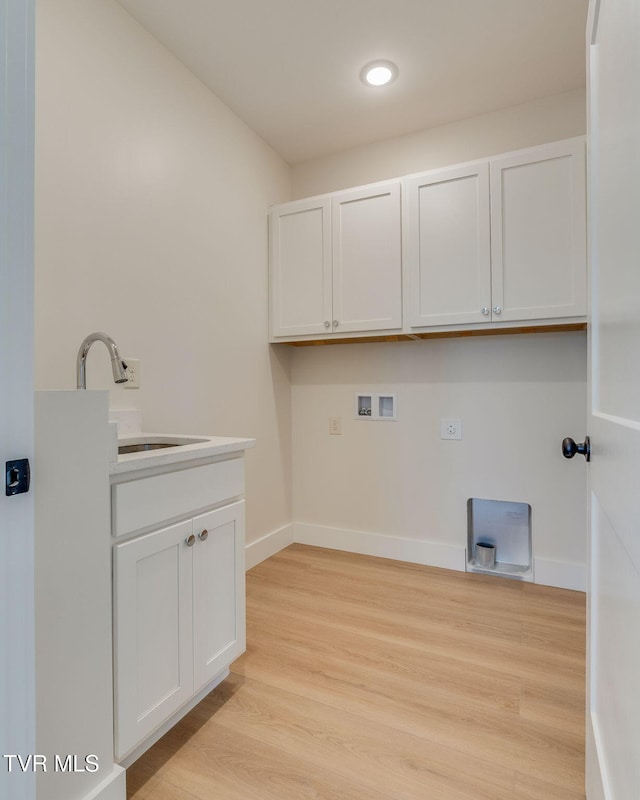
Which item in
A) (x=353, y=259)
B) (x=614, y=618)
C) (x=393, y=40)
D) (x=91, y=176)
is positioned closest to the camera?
(x=614, y=618)

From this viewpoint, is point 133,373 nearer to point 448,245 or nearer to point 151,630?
point 151,630

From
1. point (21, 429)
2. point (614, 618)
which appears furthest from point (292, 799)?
point (21, 429)

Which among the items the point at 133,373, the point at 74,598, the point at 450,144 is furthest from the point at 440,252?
the point at 74,598

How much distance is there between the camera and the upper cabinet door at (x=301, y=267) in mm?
2561

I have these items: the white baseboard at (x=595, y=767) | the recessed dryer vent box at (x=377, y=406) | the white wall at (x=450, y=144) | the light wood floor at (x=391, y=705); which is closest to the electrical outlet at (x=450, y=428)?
the recessed dryer vent box at (x=377, y=406)

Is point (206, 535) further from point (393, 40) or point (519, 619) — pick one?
point (393, 40)

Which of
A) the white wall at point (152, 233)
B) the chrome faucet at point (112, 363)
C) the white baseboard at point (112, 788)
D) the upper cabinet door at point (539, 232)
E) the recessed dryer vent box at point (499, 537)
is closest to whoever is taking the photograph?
the white baseboard at point (112, 788)

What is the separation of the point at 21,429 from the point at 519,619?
211cm

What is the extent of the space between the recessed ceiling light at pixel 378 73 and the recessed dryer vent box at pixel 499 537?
2.24 metres

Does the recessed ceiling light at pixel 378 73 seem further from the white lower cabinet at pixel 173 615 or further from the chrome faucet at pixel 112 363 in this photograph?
the white lower cabinet at pixel 173 615

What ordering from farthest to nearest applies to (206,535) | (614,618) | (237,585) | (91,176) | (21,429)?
(91,176) → (237,585) → (206,535) → (614,618) → (21,429)

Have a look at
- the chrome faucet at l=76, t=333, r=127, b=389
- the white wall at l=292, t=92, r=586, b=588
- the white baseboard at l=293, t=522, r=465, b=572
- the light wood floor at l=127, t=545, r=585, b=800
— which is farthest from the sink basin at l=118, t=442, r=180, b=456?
the white baseboard at l=293, t=522, r=465, b=572

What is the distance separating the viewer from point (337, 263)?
2.53m

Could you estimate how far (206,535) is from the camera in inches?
54.3
